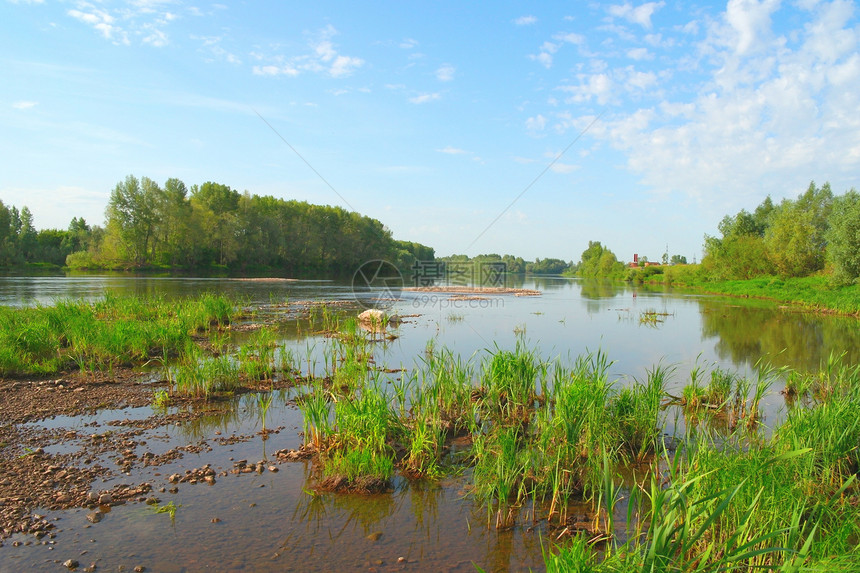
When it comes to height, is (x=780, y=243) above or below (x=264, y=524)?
above

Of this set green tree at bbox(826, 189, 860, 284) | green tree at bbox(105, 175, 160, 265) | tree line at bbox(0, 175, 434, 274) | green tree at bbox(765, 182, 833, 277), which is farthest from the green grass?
green tree at bbox(105, 175, 160, 265)

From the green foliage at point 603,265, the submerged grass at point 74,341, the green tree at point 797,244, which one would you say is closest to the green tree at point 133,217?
the submerged grass at point 74,341

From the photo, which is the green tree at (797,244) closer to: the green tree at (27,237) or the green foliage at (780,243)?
the green foliage at (780,243)

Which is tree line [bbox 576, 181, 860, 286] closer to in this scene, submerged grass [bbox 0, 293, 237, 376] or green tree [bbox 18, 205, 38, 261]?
submerged grass [bbox 0, 293, 237, 376]

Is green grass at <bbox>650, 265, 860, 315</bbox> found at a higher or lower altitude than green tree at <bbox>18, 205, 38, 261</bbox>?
lower

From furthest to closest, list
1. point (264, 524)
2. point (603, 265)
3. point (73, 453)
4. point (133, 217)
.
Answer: point (603, 265) < point (133, 217) < point (73, 453) < point (264, 524)

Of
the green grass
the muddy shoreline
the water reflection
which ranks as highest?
the green grass

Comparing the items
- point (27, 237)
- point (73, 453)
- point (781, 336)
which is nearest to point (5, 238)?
point (27, 237)

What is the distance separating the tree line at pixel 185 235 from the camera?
71.1 m

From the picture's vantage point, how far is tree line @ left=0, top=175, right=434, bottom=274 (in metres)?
71.1

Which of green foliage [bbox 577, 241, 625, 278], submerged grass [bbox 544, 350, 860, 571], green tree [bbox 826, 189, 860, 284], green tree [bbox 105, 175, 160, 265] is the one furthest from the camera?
green foliage [bbox 577, 241, 625, 278]

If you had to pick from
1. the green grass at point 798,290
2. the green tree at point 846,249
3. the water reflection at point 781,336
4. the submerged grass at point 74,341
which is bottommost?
the water reflection at point 781,336

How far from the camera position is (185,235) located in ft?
247

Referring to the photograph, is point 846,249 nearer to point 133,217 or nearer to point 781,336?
point 781,336
